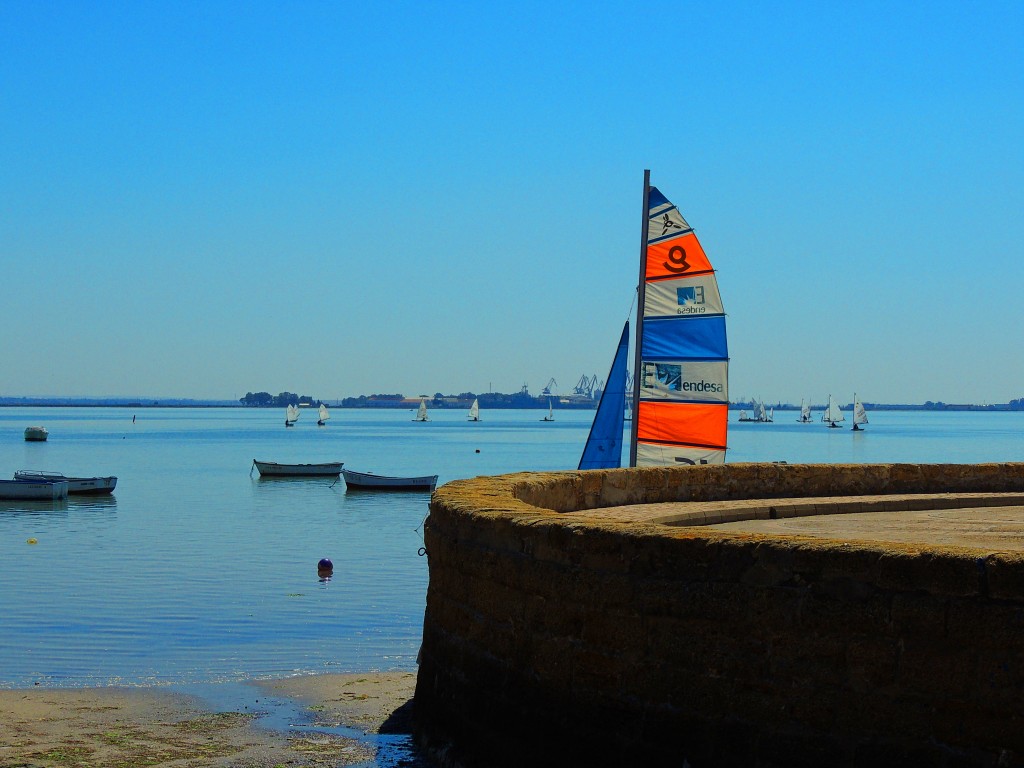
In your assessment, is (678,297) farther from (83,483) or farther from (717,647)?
(83,483)

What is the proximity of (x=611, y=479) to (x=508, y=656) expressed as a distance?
5674 millimetres

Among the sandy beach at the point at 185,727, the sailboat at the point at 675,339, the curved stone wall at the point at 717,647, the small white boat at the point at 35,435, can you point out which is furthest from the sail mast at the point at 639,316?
the small white boat at the point at 35,435

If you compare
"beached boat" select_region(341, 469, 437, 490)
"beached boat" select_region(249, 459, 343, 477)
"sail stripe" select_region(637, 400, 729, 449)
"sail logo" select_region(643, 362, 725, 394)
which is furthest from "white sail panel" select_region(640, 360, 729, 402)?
"beached boat" select_region(249, 459, 343, 477)

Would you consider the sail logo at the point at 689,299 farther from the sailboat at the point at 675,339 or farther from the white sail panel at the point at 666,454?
the white sail panel at the point at 666,454

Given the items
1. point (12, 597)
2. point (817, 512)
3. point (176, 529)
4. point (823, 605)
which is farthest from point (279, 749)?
point (176, 529)

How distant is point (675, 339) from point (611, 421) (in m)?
3.17

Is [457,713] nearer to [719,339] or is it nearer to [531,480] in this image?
[531,480]

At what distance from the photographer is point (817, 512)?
43.8ft

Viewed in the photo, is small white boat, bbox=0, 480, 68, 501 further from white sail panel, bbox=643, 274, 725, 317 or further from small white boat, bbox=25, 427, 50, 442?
small white boat, bbox=25, 427, 50, 442

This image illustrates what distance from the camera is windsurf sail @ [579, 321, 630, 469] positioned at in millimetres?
26703

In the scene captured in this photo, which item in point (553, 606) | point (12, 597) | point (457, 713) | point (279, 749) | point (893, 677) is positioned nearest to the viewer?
point (893, 677)

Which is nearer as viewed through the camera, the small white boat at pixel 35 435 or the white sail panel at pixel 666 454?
the white sail panel at pixel 666 454

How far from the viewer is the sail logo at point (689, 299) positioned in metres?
24.5

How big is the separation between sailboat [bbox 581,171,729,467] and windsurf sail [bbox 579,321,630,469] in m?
1.94
